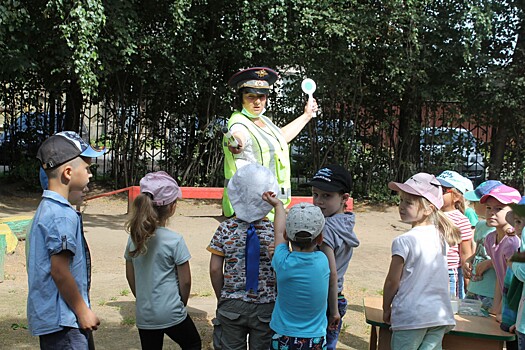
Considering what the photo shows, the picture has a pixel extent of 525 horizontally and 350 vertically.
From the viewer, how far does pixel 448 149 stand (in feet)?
41.8

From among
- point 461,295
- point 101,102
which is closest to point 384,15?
point 101,102

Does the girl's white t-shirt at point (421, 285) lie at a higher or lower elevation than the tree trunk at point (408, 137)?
lower

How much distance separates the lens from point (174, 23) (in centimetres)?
1077

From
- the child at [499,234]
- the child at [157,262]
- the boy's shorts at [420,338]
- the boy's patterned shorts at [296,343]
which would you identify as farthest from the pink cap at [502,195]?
the child at [157,262]

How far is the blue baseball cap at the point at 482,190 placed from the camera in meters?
4.54

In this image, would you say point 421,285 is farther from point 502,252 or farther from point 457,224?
point 457,224

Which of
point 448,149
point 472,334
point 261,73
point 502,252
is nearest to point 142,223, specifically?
point 261,73

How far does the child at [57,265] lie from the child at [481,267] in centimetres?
264

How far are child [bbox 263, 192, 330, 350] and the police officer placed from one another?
1379 millimetres

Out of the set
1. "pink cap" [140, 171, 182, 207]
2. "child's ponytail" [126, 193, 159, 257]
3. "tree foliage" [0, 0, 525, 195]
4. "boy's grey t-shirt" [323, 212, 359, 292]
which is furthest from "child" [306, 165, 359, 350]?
"tree foliage" [0, 0, 525, 195]

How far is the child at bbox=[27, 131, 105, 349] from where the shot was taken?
3029 millimetres

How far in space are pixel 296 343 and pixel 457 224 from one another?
72.4 inches

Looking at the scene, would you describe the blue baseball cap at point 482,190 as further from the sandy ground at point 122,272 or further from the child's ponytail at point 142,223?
the child's ponytail at point 142,223

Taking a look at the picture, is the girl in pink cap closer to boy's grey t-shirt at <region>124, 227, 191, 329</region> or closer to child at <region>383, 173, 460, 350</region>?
child at <region>383, 173, 460, 350</region>
